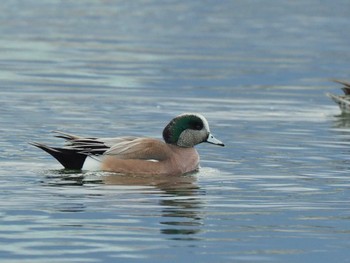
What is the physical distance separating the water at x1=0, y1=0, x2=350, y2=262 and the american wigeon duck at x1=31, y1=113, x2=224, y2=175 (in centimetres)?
18

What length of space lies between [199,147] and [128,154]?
10.0ft

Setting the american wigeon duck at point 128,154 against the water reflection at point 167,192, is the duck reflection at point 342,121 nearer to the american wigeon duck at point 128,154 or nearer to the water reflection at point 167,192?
the american wigeon duck at point 128,154

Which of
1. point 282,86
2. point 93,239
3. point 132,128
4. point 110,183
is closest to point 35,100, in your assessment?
point 132,128

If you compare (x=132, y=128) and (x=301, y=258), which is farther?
(x=132, y=128)

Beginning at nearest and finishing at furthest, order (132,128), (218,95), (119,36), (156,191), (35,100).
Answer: (156,191) < (132,128) < (35,100) < (218,95) < (119,36)

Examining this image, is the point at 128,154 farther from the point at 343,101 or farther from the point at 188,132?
the point at 343,101

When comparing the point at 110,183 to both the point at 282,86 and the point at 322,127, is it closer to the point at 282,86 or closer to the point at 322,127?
the point at 322,127

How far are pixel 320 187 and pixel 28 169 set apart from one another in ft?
9.85

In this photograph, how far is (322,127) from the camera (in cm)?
2061

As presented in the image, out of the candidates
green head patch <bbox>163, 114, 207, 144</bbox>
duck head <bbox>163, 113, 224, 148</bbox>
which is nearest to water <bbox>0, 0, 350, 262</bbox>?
duck head <bbox>163, 113, 224, 148</bbox>

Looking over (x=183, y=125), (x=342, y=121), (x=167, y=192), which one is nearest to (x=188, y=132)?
(x=183, y=125)

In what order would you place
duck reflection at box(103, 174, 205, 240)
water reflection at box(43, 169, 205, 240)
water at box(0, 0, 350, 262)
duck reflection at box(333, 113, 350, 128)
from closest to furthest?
water at box(0, 0, 350, 262) < duck reflection at box(103, 174, 205, 240) < water reflection at box(43, 169, 205, 240) < duck reflection at box(333, 113, 350, 128)

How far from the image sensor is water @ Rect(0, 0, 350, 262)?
1151cm

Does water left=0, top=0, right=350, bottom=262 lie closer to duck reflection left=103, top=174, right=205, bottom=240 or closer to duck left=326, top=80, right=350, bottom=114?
duck reflection left=103, top=174, right=205, bottom=240
